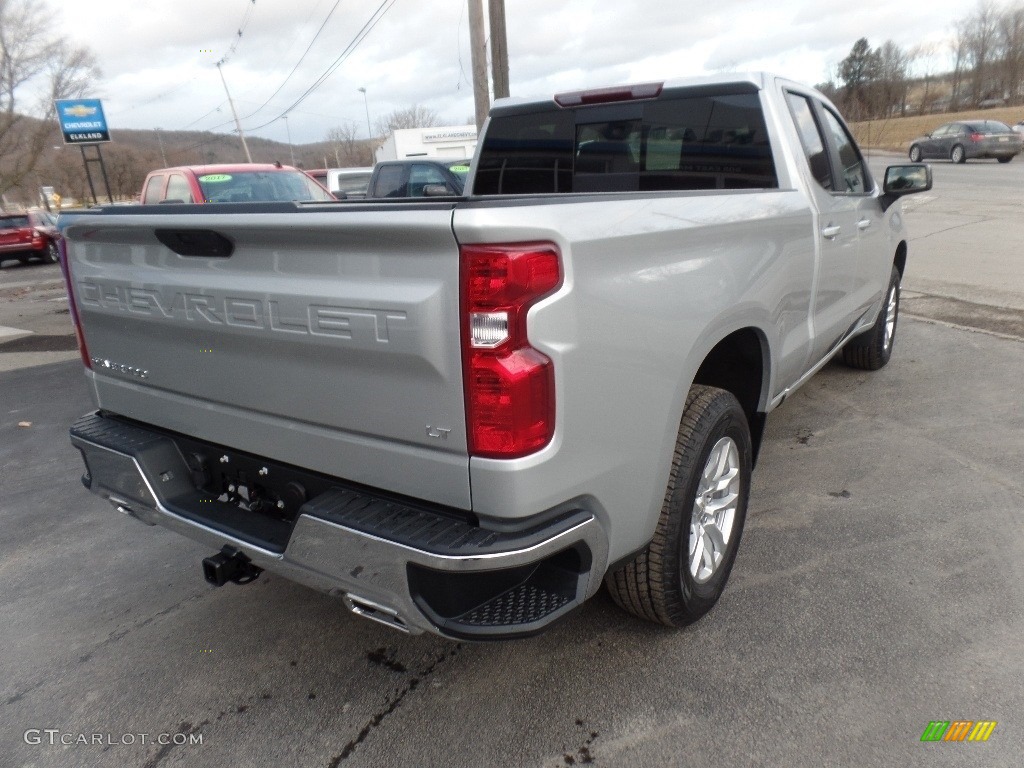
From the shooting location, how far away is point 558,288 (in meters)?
1.81

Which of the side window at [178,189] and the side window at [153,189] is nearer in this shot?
the side window at [178,189]

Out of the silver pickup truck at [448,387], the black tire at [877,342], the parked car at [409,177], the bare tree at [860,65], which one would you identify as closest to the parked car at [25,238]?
the parked car at [409,177]

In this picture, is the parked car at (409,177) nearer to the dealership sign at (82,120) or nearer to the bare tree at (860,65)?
the dealership sign at (82,120)

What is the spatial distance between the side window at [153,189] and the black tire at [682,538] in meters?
10.4

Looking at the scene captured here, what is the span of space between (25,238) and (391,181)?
1667cm

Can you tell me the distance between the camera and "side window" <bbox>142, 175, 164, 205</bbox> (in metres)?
10.9

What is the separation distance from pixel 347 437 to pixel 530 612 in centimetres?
68

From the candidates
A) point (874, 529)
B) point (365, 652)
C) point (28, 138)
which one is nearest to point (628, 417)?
point (365, 652)

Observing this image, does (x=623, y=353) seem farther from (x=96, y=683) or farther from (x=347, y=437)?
(x=96, y=683)

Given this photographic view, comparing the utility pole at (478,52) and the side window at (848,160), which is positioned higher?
the utility pole at (478,52)

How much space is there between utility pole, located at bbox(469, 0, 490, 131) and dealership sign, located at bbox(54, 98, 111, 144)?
113 feet

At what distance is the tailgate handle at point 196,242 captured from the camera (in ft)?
7.21

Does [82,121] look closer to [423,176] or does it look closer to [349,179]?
[349,179]

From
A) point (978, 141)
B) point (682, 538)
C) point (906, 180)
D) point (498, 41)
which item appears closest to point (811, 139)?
point (906, 180)
